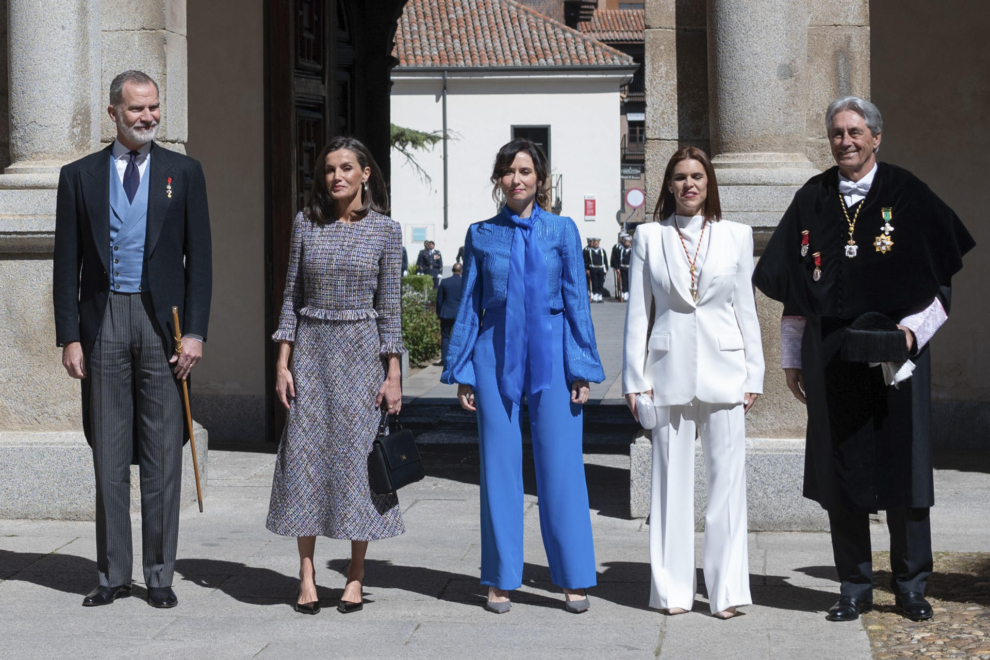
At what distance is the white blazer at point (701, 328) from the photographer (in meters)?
5.12

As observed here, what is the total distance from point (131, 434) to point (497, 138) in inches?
1497

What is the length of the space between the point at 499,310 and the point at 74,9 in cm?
337

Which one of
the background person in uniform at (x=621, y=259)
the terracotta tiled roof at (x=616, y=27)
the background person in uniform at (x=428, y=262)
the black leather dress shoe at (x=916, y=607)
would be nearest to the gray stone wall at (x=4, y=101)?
the black leather dress shoe at (x=916, y=607)

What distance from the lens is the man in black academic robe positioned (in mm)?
5020

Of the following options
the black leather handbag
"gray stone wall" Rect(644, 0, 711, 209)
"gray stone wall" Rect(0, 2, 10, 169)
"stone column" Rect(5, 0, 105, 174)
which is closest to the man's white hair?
the black leather handbag

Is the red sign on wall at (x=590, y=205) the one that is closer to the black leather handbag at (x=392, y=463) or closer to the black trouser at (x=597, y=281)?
the black trouser at (x=597, y=281)

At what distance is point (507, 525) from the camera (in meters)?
5.29

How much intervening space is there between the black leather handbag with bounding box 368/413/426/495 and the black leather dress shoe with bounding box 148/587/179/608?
3.07 ft

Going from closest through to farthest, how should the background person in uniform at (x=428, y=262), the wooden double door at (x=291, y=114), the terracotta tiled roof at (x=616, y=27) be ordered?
the wooden double door at (x=291, y=114), the background person in uniform at (x=428, y=262), the terracotta tiled roof at (x=616, y=27)

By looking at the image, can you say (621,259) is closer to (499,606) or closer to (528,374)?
(528,374)

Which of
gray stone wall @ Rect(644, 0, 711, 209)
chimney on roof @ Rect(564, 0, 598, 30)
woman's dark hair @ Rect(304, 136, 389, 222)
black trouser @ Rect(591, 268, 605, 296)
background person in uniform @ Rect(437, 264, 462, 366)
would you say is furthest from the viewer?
chimney on roof @ Rect(564, 0, 598, 30)

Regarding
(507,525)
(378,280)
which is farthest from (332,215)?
(507,525)

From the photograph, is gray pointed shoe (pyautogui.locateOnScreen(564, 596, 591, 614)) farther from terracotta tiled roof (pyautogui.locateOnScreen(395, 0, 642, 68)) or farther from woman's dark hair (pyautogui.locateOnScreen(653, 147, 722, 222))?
terracotta tiled roof (pyautogui.locateOnScreen(395, 0, 642, 68))

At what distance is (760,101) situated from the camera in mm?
7012
